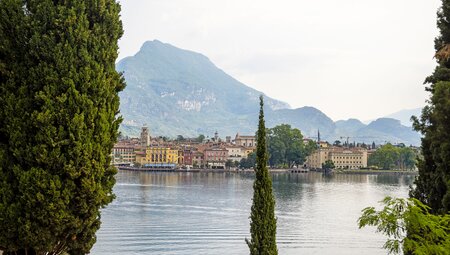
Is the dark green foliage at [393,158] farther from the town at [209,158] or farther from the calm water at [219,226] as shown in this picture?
the calm water at [219,226]

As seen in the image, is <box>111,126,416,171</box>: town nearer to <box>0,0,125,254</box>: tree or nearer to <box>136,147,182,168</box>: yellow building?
<box>136,147,182,168</box>: yellow building

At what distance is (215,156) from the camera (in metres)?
127

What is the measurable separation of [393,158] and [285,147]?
85.2 ft

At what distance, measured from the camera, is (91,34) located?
803 cm

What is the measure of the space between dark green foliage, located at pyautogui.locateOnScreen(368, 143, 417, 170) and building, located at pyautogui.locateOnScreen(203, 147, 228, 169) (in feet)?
117

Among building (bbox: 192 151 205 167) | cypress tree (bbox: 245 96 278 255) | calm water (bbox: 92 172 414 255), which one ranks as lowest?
calm water (bbox: 92 172 414 255)

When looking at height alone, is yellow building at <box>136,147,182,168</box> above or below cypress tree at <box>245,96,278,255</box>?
above

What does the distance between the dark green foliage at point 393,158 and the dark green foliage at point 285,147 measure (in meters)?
17.6

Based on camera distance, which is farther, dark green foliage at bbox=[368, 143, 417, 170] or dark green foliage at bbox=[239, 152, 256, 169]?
dark green foliage at bbox=[368, 143, 417, 170]

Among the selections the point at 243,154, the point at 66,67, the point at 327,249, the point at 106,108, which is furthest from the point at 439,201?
the point at 243,154

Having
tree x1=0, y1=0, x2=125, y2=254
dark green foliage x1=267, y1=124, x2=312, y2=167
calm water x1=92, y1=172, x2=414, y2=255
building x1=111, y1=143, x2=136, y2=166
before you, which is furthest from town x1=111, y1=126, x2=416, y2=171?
tree x1=0, y1=0, x2=125, y2=254

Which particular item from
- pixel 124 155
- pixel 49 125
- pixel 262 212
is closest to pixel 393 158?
pixel 124 155

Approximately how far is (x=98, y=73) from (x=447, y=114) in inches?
297

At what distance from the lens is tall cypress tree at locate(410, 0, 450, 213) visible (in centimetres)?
1110
